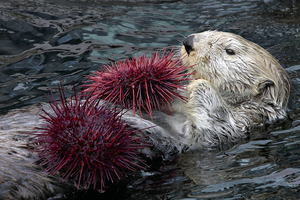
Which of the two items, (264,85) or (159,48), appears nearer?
(264,85)

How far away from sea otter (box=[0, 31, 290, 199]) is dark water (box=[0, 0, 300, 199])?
18 cm

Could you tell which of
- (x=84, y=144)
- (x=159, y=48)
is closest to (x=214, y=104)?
(x=84, y=144)

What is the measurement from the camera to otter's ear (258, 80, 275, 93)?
4246 mm

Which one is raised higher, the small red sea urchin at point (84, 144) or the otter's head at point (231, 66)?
the otter's head at point (231, 66)

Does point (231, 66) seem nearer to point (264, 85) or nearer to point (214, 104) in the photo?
point (264, 85)

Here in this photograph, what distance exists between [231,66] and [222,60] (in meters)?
0.13

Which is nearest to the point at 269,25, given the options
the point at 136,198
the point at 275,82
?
the point at 275,82

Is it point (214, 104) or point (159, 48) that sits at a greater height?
point (159, 48)

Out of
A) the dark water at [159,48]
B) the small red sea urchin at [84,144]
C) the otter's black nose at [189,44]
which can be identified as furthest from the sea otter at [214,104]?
the small red sea urchin at [84,144]

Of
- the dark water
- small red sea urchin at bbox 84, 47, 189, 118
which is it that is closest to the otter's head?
the dark water

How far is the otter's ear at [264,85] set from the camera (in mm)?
4246

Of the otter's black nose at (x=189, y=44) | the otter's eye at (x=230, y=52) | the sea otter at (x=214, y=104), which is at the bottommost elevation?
the sea otter at (x=214, y=104)

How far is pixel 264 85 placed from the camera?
4270 millimetres

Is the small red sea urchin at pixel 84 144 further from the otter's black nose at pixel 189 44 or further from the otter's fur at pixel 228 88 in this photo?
the otter's black nose at pixel 189 44
